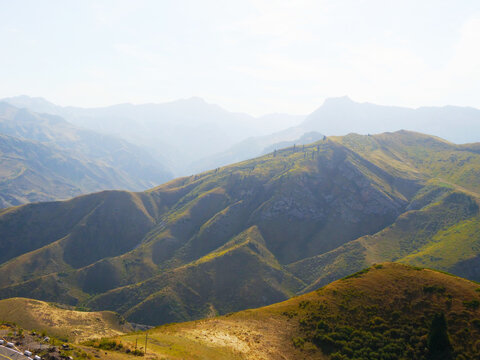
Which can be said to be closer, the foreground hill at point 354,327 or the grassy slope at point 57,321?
the foreground hill at point 354,327

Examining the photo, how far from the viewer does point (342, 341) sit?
63.7 meters

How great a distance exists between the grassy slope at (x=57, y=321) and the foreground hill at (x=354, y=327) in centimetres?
6389

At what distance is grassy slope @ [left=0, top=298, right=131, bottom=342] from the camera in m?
116

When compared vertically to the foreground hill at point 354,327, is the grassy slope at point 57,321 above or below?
below

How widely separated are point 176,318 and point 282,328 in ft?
435

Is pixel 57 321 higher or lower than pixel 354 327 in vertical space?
lower

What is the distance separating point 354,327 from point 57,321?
417ft

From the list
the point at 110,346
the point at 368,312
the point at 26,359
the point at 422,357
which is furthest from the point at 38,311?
the point at 422,357

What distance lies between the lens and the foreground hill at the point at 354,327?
5869 centimetres

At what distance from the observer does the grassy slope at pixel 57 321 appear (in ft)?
381

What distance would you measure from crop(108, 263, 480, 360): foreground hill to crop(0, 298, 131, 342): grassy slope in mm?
63888

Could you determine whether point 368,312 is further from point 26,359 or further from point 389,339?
point 26,359

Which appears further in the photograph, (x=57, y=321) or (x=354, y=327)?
(x=57, y=321)

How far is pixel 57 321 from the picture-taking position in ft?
407
